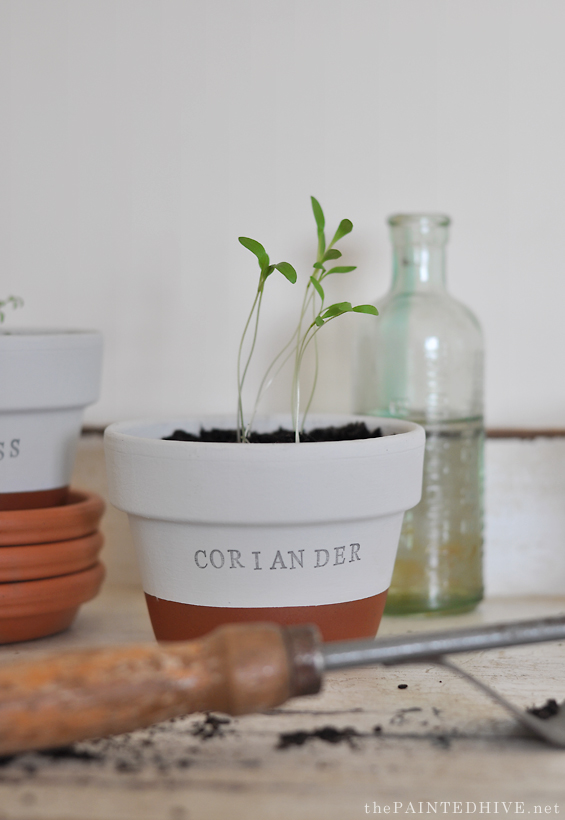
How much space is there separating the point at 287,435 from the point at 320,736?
0.31 meters

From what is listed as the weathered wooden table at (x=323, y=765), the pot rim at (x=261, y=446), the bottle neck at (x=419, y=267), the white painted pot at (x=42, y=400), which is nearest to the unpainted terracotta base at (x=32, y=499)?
the white painted pot at (x=42, y=400)

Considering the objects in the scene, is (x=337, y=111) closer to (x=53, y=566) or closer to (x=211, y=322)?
(x=211, y=322)

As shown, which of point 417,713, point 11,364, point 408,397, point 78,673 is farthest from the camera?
point 408,397

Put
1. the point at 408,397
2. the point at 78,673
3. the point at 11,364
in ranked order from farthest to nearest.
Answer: the point at 408,397, the point at 11,364, the point at 78,673

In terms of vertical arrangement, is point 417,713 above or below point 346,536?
below

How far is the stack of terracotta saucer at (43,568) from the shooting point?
69 centimetres

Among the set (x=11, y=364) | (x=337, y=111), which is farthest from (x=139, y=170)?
(x=11, y=364)

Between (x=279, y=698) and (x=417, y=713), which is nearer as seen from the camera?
(x=279, y=698)

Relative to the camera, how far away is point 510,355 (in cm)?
94

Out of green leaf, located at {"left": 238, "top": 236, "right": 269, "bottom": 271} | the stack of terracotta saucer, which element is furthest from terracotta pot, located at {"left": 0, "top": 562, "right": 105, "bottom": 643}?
green leaf, located at {"left": 238, "top": 236, "right": 269, "bottom": 271}

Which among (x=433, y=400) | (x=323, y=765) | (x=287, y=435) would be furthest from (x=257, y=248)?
(x=323, y=765)

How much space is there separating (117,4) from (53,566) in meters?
0.69

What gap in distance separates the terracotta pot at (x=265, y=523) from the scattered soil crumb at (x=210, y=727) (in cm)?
9

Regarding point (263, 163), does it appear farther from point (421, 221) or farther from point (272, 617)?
point (272, 617)
